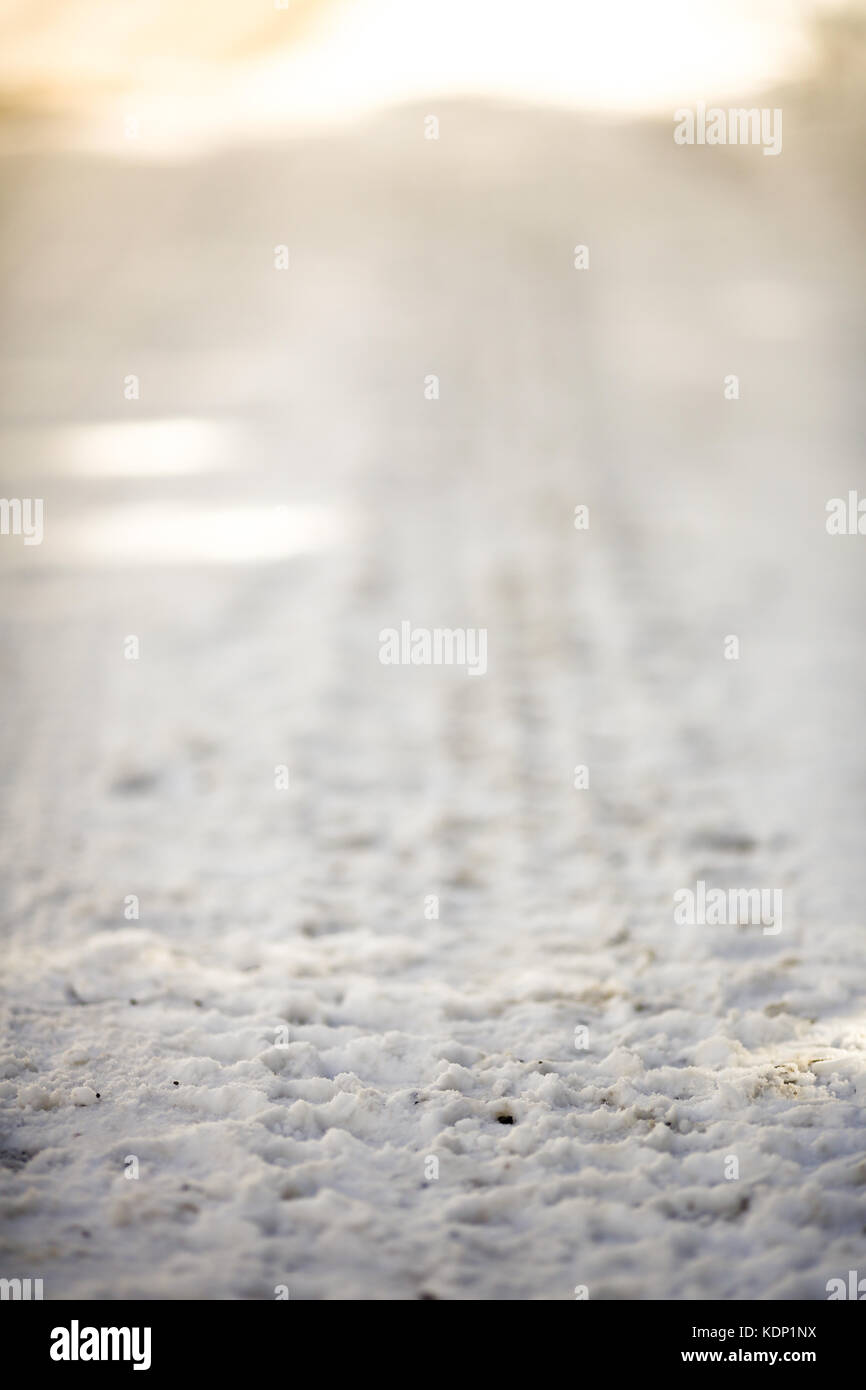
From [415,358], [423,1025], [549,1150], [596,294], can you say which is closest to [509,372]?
[415,358]

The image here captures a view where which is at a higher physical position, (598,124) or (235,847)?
(598,124)

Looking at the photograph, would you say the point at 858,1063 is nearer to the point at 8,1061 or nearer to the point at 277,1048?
the point at 277,1048

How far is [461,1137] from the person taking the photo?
158cm

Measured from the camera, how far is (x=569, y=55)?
7359mm

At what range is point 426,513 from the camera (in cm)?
447

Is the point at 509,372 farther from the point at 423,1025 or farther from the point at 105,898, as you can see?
the point at 423,1025

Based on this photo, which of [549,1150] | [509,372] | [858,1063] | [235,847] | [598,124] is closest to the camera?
[549,1150]

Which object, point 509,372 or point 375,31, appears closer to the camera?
point 509,372

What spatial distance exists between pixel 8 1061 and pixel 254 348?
15.2ft

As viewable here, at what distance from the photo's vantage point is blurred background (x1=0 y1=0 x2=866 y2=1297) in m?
2.24

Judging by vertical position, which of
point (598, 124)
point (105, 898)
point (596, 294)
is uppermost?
point (598, 124)

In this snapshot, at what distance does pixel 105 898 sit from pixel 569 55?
7363 mm

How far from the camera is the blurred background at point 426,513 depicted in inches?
88.0

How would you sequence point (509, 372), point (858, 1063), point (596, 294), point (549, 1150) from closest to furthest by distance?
point (549, 1150) → point (858, 1063) → point (509, 372) → point (596, 294)
